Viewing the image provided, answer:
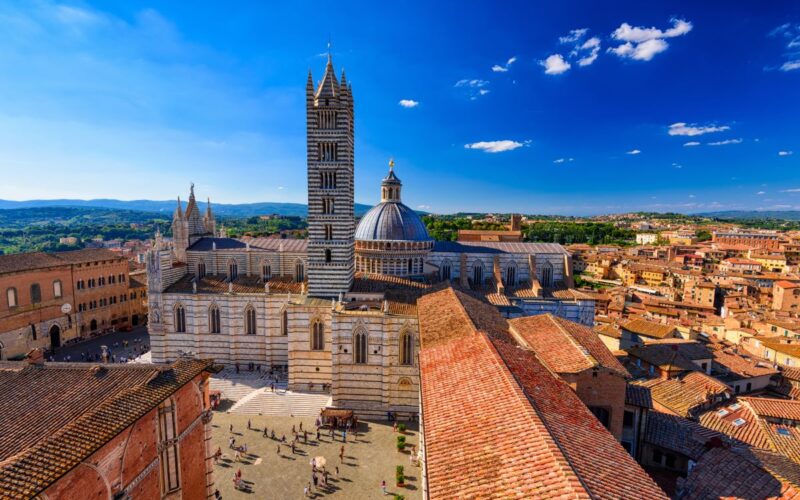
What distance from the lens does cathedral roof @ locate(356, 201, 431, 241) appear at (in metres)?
35.8

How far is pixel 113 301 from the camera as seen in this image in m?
48.4

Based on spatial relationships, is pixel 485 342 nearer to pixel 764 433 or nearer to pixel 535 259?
pixel 764 433

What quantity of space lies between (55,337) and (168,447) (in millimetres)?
40802

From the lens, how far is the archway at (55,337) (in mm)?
41812

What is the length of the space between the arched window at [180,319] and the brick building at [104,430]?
1914 cm

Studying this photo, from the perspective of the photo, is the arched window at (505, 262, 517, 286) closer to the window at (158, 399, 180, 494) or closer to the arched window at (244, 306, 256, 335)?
the arched window at (244, 306, 256, 335)

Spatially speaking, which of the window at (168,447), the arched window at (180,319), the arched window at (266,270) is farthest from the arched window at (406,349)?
the arched window at (180,319)

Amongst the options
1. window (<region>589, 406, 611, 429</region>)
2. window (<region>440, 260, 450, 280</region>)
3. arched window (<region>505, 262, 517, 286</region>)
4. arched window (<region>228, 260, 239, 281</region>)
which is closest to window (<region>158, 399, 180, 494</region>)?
window (<region>589, 406, 611, 429</region>)

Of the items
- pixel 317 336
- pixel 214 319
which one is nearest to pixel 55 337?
pixel 214 319

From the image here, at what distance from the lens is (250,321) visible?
35.0 m

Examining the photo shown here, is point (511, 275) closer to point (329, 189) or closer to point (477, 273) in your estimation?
point (477, 273)

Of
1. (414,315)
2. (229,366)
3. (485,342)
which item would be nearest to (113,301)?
(229,366)

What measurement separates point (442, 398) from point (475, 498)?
4.20 m

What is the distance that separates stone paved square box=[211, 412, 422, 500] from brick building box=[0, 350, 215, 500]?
6.47 meters
